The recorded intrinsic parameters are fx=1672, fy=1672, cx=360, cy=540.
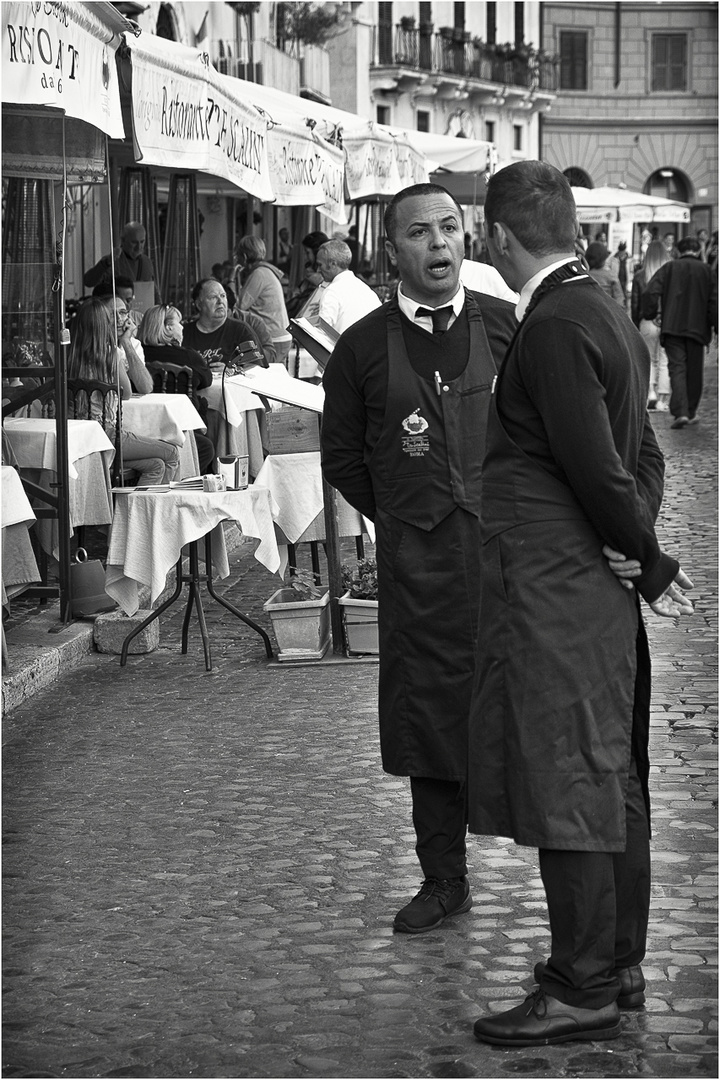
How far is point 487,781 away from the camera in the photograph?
3.55 m

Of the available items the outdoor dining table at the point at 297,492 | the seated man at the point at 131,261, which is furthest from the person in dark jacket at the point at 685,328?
the outdoor dining table at the point at 297,492

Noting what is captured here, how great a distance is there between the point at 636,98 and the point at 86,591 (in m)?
53.3

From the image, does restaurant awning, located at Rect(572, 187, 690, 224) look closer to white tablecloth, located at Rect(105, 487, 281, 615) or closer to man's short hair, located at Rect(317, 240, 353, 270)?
man's short hair, located at Rect(317, 240, 353, 270)

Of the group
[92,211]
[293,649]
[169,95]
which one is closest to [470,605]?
[293,649]

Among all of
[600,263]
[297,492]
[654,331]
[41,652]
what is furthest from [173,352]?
[654,331]

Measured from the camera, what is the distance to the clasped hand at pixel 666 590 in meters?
3.45

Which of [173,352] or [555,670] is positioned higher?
[173,352]

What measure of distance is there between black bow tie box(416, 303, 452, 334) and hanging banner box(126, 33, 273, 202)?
3.64 metres

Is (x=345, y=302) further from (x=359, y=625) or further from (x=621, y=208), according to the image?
(x=621, y=208)

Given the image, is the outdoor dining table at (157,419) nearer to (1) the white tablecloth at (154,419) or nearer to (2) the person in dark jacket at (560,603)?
(1) the white tablecloth at (154,419)

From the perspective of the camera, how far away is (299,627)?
760 cm

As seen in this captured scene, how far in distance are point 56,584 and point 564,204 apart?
18.6 ft

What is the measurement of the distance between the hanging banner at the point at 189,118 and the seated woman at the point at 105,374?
1083mm

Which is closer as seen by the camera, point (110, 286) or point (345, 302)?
point (345, 302)
